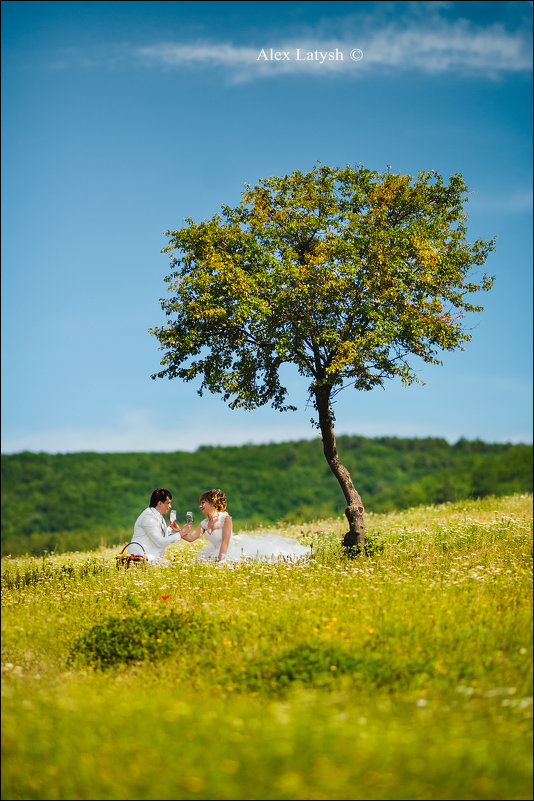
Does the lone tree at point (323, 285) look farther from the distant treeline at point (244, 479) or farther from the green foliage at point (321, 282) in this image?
the distant treeline at point (244, 479)

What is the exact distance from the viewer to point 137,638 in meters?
8.80

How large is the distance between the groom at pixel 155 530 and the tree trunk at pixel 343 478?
12.1 feet

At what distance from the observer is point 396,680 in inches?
284

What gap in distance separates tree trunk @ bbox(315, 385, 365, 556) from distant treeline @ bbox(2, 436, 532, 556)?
32.8m

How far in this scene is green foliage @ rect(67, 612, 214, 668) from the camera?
8562 mm

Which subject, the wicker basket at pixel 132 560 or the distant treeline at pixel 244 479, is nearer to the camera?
the wicker basket at pixel 132 560

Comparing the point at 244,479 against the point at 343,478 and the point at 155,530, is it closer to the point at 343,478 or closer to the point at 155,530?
the point at 343,478

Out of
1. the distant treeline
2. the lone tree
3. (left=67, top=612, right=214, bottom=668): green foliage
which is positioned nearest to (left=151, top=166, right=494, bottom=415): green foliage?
the lone tree

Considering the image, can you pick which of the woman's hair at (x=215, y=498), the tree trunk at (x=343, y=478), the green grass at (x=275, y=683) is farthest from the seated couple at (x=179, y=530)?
the tree trunk at (x=343, y=478)

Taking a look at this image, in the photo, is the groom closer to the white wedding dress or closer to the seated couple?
the seated couple

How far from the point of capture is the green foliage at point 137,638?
8.56m

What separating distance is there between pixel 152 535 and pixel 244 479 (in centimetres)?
4539

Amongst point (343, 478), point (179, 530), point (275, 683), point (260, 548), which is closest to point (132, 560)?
point (179, 530)

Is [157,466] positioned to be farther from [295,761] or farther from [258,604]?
[295,761]
